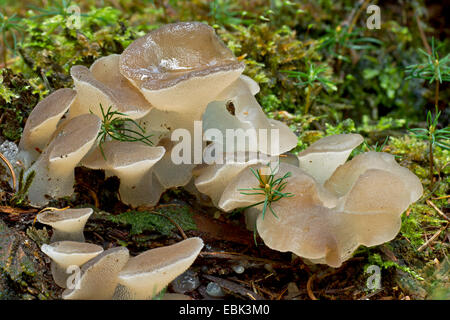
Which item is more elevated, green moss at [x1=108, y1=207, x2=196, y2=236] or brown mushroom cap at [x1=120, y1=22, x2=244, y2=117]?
brown mushroom cap at [x1=120, y1=22, x2=244, y2=117]

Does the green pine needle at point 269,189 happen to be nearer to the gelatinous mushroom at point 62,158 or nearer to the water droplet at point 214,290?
the water droplet at point 214,290

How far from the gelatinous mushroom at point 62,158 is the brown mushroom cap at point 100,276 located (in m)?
0.60

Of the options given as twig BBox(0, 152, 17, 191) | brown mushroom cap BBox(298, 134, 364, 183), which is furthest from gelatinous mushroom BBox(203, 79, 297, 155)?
twig BBox(0, 152, 17, 191)

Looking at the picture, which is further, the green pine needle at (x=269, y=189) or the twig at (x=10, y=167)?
the twig at (x=10, y=167)

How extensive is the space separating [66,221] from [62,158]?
35 cm

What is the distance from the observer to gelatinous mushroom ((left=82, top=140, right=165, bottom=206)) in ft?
7.52

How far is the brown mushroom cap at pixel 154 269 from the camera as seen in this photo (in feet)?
6.16

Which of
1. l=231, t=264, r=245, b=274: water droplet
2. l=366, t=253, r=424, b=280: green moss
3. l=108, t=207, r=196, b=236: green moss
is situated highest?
l=108, t=207, r=196, b=236: green moss

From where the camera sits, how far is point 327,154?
8.16 feet

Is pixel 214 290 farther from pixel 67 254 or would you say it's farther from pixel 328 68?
pixel 328 68

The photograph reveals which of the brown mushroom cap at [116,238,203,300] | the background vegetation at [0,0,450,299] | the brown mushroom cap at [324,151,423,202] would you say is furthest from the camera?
the background vegetation at [0,0,450,299]

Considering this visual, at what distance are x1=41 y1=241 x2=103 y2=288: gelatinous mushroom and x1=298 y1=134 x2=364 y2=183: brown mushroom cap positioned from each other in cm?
127

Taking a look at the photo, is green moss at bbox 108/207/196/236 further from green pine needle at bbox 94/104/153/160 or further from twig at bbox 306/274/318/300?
twig at bbox 306/274/318/300

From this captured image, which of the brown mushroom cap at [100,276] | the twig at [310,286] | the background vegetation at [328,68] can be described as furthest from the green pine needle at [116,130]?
the twig at [310,286]
